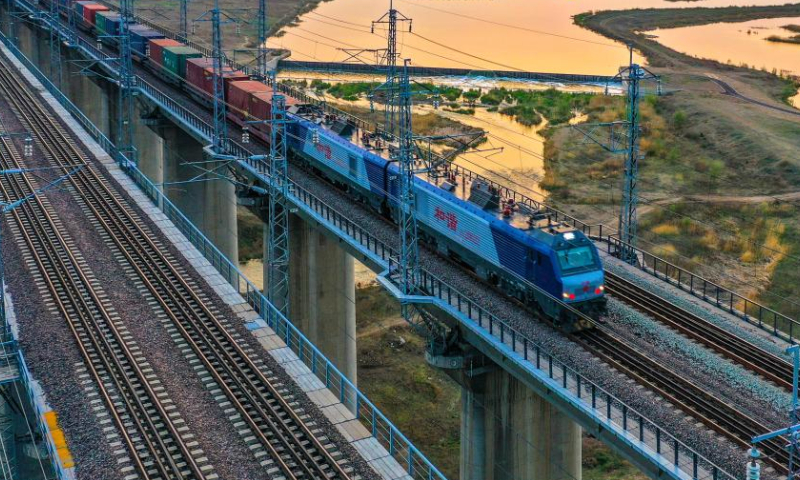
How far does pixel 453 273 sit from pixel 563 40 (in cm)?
11491

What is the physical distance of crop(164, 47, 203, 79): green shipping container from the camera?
7806cm

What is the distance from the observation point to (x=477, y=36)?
500 ft

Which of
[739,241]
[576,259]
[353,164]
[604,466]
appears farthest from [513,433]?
[739,241]

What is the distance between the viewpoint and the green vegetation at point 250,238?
79.7 meters

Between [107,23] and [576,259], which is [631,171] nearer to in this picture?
[576,259]

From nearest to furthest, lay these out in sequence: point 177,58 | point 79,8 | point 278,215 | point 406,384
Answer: point 278,215 → point 406,384 → point 177,58 → point 79,8

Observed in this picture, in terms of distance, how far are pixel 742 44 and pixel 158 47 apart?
94.3 meters

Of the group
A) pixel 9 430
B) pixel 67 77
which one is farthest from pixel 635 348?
pixel 67 77

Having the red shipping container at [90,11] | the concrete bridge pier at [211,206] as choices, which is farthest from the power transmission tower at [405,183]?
the red shipping container at [90,11]

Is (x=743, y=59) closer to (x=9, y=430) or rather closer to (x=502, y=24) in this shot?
(x=502, y=24)

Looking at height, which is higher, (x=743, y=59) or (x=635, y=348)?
(x=743, y=59)

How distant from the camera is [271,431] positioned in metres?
29.5

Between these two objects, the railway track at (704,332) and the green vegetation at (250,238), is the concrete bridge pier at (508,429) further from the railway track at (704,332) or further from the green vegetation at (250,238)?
the green vegetation at (250,238)

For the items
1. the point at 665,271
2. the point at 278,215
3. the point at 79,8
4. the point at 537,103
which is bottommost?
the point at 665,271
